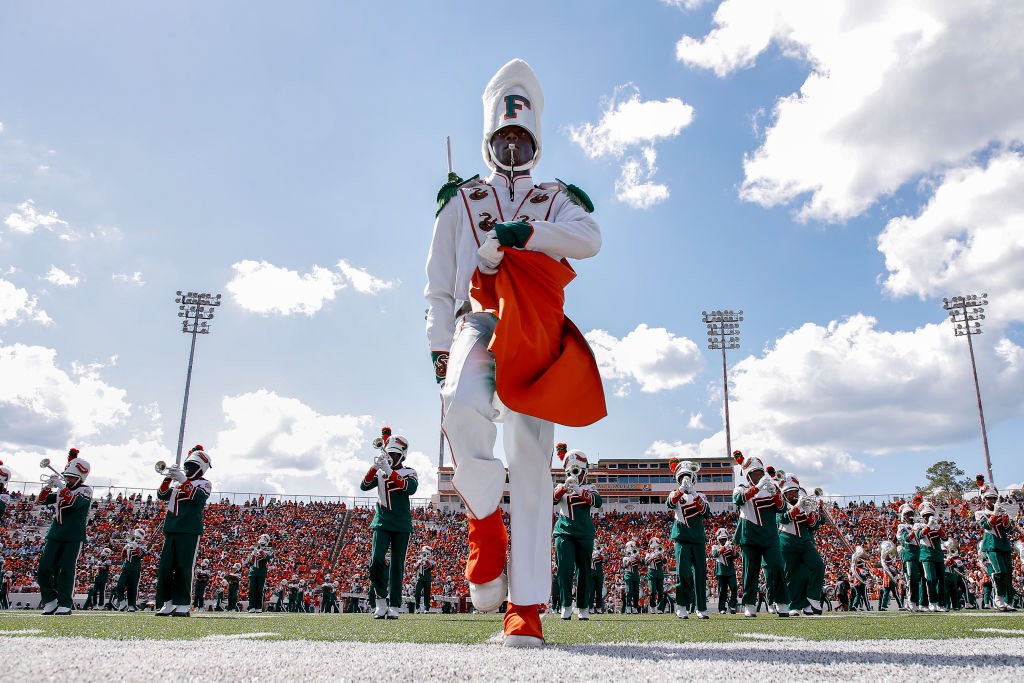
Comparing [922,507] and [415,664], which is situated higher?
[922,507]

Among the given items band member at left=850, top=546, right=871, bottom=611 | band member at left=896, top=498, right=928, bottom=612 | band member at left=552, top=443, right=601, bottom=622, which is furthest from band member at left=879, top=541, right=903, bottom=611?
band member at left=552, top=443, right=601, bottom=622

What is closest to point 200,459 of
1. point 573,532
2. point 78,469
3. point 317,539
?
point 78,469

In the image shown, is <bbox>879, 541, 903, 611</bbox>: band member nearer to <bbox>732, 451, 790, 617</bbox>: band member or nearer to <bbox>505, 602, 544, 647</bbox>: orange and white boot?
<bbox>732, 451, 790, 617</bbox>: band member

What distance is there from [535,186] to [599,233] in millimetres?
509

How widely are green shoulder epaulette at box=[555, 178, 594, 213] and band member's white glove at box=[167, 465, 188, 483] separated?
7583mm

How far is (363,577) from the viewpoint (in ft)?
91.2

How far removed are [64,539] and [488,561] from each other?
909 centimetres

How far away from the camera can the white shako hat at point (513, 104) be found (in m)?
4.04

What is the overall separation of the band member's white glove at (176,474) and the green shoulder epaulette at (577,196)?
24.9ft

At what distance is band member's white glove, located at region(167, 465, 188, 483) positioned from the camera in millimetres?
9359

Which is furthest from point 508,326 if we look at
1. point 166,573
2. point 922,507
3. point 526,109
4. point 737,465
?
point 922,507

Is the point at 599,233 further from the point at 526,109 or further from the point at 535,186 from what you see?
the point at 526,109

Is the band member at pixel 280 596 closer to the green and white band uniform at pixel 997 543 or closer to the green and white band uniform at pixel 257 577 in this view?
the green and white band uniform at pixel 257 577

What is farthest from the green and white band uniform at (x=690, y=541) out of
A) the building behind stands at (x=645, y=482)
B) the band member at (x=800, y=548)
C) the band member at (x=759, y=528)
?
the building behind stands at (x=645, y=482)
